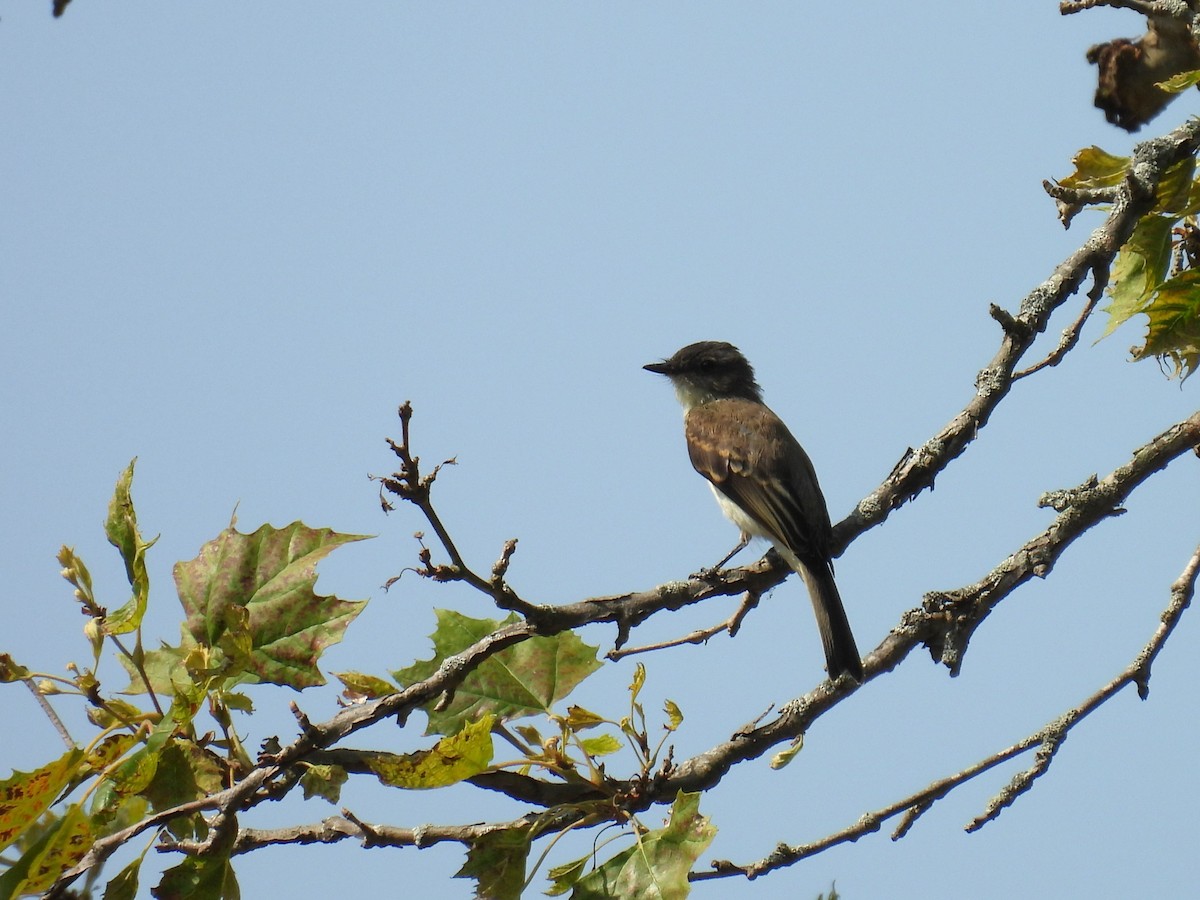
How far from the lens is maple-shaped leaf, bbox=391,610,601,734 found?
3.70m

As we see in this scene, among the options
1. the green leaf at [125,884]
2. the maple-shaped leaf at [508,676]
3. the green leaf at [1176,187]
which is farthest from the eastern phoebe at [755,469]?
the green leaf at [125,884]

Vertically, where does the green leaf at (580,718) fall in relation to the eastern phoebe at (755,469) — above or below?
below

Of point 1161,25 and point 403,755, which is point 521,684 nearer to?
point 403,755

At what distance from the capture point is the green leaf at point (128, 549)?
3.27 metres

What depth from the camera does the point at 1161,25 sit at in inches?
179

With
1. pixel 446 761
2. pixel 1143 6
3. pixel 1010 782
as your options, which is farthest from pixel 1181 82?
pixel 446 761

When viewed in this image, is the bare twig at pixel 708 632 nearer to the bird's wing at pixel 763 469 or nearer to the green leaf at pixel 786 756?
the green leaf at pixel 786 756

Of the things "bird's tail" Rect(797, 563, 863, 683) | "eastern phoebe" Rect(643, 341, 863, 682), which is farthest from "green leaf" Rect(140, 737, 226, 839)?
"bird's tail" Rect(797, 563, 863, 683)

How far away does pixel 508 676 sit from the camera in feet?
Answer: 12.2

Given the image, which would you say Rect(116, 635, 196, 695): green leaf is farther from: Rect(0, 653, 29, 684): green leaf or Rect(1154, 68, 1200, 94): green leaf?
Rect(1154, 68, 1200, 94): green leaf

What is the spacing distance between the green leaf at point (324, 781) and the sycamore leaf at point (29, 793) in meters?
0.56

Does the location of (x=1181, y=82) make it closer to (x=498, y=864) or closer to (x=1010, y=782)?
(x=1010, y=782)

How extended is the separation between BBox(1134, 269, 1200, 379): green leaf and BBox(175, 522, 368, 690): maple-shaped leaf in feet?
8.80

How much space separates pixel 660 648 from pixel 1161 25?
2921 mm
